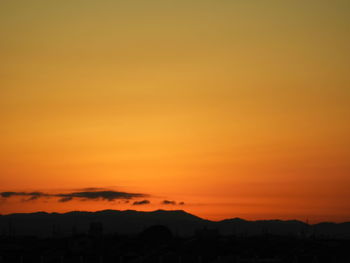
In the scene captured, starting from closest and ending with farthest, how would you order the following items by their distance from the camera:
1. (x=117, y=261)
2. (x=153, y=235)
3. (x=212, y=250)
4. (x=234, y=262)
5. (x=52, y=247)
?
1. (x=234, y=262)
2. (x=117, y=261)
3. (x=212, y=250)
4. (x=52, y=247)
5. (x=153, y=235)

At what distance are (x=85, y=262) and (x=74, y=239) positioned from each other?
60.7 ft

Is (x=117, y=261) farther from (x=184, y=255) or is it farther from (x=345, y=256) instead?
(x=345, y=256)

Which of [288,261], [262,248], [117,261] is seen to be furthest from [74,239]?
[288,261]

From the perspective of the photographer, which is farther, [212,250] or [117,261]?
[212,250]

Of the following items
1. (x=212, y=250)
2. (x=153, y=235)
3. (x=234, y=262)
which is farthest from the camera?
(x=153, y=235)


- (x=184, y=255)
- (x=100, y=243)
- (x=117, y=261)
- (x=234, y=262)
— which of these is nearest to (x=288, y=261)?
(x=234, y=262)

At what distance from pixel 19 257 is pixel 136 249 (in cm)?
1883

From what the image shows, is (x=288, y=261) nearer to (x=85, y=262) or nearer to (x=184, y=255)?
(x=184, y=255)

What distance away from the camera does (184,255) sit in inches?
3430

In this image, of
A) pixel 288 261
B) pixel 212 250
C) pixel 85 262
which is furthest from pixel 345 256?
pixel 85 262

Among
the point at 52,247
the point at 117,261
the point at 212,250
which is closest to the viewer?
the point at 117,261

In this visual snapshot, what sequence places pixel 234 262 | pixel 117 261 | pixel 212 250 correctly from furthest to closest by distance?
pixel 212 250, pixel 117 261, pixel 234 262

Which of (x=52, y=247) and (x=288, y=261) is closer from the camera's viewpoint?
(x=288, y=261)

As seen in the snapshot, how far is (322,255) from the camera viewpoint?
299 ft
